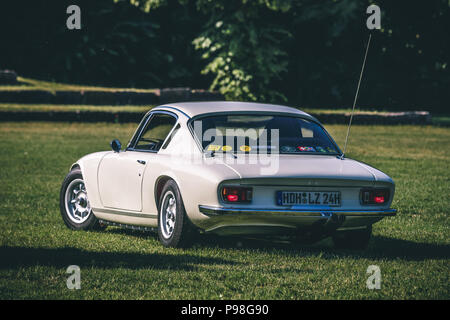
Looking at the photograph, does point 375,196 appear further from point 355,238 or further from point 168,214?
point 168,214

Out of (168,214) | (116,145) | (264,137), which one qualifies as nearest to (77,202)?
(116,145)

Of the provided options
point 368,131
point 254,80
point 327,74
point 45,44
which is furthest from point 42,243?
point 327,74

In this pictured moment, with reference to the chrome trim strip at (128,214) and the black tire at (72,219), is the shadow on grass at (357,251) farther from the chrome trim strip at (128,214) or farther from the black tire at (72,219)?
the black tire at (72,219)

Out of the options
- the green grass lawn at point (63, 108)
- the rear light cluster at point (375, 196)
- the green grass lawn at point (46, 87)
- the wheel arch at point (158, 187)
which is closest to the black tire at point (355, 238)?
the rear light cluster at point (375, 196)

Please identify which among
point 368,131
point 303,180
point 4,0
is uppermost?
point 4,0

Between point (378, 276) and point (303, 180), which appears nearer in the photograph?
point (378, 276)

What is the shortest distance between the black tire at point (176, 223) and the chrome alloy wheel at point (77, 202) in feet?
5.65

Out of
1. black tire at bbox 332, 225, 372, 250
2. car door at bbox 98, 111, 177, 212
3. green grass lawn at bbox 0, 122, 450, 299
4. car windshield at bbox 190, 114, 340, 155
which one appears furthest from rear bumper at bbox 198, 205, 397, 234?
car door at bbox 98, 111, 177, 212

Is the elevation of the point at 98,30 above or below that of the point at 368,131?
above

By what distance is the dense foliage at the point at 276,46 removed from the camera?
129ft

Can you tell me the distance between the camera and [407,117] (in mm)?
32562

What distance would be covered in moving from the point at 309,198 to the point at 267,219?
16.4 inches

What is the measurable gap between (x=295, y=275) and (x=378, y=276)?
2.13 feet
